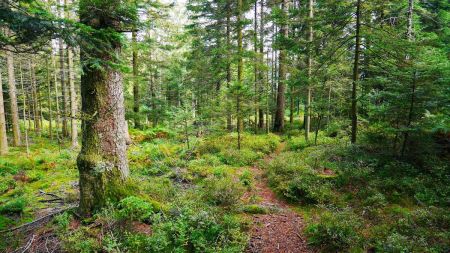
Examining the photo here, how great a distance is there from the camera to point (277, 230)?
526 cm

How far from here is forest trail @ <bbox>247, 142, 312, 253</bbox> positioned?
183 inches

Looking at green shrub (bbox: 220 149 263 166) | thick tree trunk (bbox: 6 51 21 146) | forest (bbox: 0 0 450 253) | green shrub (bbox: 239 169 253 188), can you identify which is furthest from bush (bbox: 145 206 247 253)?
thick tree trunk (bbox: 6 51 21 146)

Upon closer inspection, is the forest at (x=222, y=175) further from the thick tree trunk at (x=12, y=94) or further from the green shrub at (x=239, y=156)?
the thick tree trunk at (x=12, y=94)

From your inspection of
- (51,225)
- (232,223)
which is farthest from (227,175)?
(51,225)

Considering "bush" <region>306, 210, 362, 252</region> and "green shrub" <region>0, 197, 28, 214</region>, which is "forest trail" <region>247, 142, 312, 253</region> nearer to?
"bush" <region>306, 210, 362, 252</region>

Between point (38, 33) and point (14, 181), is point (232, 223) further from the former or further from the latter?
point (14, 181)

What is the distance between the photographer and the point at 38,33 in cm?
362

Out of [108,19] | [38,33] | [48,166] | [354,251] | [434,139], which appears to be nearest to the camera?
[38,33]

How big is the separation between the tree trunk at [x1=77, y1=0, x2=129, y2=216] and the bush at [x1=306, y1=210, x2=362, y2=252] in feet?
13.3

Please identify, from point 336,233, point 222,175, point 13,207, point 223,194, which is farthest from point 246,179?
point 13,207

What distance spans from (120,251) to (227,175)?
186 inches

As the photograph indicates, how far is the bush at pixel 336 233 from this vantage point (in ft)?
14.2

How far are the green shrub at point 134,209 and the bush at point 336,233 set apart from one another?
3286mm

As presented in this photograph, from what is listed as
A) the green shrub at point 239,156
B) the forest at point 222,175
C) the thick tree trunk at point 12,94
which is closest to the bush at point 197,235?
the forest at point 222,175
